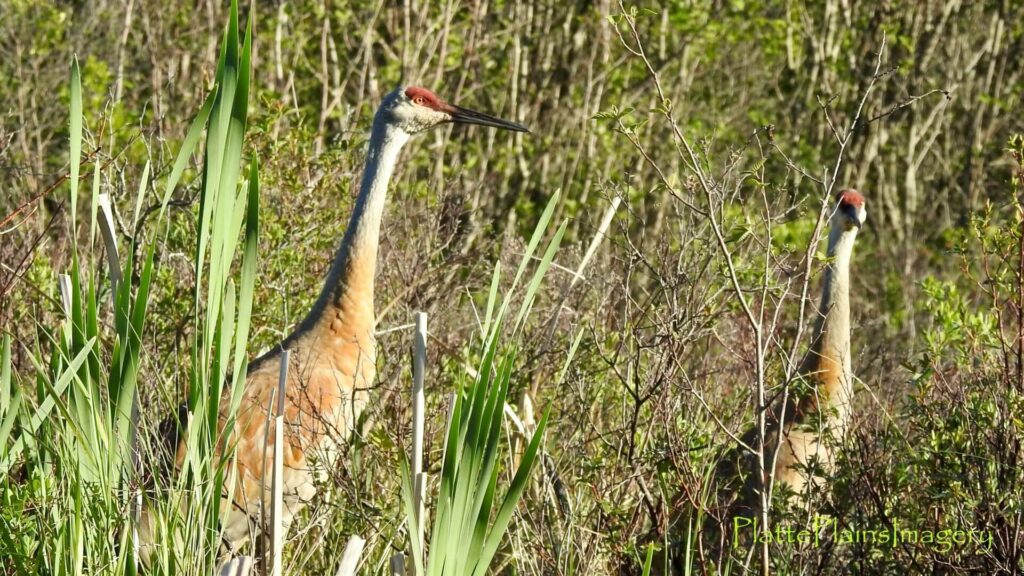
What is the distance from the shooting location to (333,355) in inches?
175

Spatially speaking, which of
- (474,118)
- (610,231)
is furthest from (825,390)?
(610,231)

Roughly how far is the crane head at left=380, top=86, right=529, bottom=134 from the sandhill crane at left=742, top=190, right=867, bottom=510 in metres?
1.38

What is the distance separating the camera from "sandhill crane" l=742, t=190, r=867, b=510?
3889 millimetres

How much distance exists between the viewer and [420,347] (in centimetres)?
288

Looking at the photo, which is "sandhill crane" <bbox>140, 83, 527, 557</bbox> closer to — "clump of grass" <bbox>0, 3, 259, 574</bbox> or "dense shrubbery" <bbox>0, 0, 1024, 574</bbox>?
"dense shrubbery" <bbox>0, 0, 1024, 574</bbox>

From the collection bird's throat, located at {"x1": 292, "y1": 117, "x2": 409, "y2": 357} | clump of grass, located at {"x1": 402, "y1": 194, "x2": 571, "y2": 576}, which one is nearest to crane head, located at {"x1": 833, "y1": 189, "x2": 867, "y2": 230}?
bird's throat, located at {"x1": 292, "y1": 117, "x2": 409, "y2": 357}

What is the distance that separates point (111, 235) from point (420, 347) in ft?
2.38

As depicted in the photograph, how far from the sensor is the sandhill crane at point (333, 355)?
417 cm

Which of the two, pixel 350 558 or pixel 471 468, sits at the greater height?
pixel 471 468

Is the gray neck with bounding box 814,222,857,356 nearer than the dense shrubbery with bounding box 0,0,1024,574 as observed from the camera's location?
No

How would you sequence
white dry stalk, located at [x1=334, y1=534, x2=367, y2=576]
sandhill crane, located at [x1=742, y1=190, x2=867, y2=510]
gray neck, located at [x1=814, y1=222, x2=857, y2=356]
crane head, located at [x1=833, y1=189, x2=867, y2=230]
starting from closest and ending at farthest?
white dry stalk, located at [x1=334, y1=534, x2=367, y2=576], sandhill crane, located at [x1=742, y1=190, x2=867, y2=510], gray neck, located at [x1=814, y1=222, x2=857, y2=356], crane head, located at [x1=833, y1=189, x2=867, y2=230]

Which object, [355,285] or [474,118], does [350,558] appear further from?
[474,118]

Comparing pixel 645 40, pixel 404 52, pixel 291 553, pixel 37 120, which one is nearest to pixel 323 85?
pixel 404 52

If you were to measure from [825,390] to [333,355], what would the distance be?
163 centimetres
